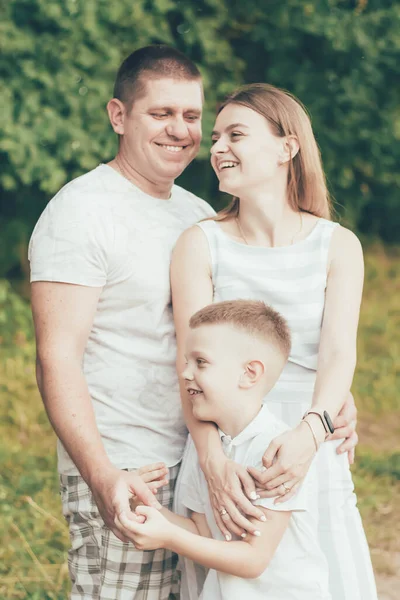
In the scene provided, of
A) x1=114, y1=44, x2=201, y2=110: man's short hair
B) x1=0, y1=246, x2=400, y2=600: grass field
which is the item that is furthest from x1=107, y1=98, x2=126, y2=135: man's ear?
x1=0, y1=246, x2=400, y2=600: grass field

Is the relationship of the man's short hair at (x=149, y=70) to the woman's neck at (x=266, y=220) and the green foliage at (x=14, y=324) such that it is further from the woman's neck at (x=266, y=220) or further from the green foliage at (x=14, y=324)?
the green foliage at (x=14, y=324)

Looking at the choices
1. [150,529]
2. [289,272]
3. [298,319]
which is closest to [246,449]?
[150,529]

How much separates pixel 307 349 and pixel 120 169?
2.78ft

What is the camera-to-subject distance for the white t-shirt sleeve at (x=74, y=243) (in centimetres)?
266

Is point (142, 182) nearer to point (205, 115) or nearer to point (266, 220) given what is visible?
point (266, 220)

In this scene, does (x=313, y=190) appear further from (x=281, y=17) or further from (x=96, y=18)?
(x=281, y=17)

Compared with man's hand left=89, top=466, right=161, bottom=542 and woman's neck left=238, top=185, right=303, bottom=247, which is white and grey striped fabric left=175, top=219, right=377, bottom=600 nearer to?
woman's neck left=238, top=185, right=303, bottom=247

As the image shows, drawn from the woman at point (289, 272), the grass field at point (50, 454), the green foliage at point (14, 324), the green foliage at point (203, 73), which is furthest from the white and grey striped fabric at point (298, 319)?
the green foliage at point (14, 324)

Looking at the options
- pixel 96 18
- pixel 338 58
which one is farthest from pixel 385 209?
pixel 96 18

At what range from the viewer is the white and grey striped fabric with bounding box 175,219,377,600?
262cm

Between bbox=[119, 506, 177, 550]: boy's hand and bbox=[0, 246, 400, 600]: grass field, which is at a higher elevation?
bbox=[119, 506, 177, 550]: boy's hand

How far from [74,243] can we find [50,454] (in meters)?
3.11

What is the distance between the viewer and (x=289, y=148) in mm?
2723

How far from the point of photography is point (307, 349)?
8.71 ft
